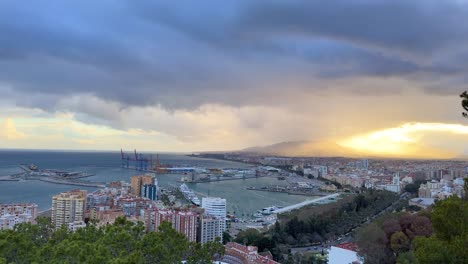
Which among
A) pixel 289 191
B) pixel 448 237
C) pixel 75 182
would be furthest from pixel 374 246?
pixel 75 182

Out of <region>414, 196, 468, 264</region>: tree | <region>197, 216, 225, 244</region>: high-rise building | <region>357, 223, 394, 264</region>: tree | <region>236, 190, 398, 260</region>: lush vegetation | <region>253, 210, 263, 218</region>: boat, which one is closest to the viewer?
<region>414, 196, 468, 264</region>: tree

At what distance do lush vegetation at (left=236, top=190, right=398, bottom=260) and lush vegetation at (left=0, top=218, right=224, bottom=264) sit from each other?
208 inches

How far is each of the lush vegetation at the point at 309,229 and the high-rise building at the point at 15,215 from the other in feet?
18.5

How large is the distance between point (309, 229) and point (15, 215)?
7.77 m

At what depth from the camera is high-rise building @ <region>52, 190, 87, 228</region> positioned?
42.4ft

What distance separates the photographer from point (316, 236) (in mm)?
10547

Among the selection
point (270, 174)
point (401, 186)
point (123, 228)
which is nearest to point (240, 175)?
point (270, 174)

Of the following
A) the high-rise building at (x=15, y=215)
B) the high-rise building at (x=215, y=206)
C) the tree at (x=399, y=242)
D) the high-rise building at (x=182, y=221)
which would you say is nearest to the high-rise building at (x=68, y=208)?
the high-rise building at (x=15, y=215)

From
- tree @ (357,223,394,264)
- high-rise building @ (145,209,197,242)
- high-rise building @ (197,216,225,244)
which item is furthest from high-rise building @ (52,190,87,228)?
tree @ (357,223,394,264)

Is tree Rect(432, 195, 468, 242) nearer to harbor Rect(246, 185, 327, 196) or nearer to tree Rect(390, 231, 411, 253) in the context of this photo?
tree Rect(390, 231, 411, 253)

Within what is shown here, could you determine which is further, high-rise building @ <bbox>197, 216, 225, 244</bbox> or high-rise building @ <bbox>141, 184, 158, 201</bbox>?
high-rise building @ <bbox>141, 184, 158, 201</bbox>

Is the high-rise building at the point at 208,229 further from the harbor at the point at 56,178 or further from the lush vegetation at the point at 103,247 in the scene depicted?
the harbor at the point at 56,178

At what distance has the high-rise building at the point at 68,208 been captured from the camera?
12914 mm

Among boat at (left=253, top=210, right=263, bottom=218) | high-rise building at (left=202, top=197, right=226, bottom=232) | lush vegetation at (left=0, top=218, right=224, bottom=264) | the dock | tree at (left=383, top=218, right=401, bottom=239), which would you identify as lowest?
boat at (left=253, top=210, right=263, bottom=218)
